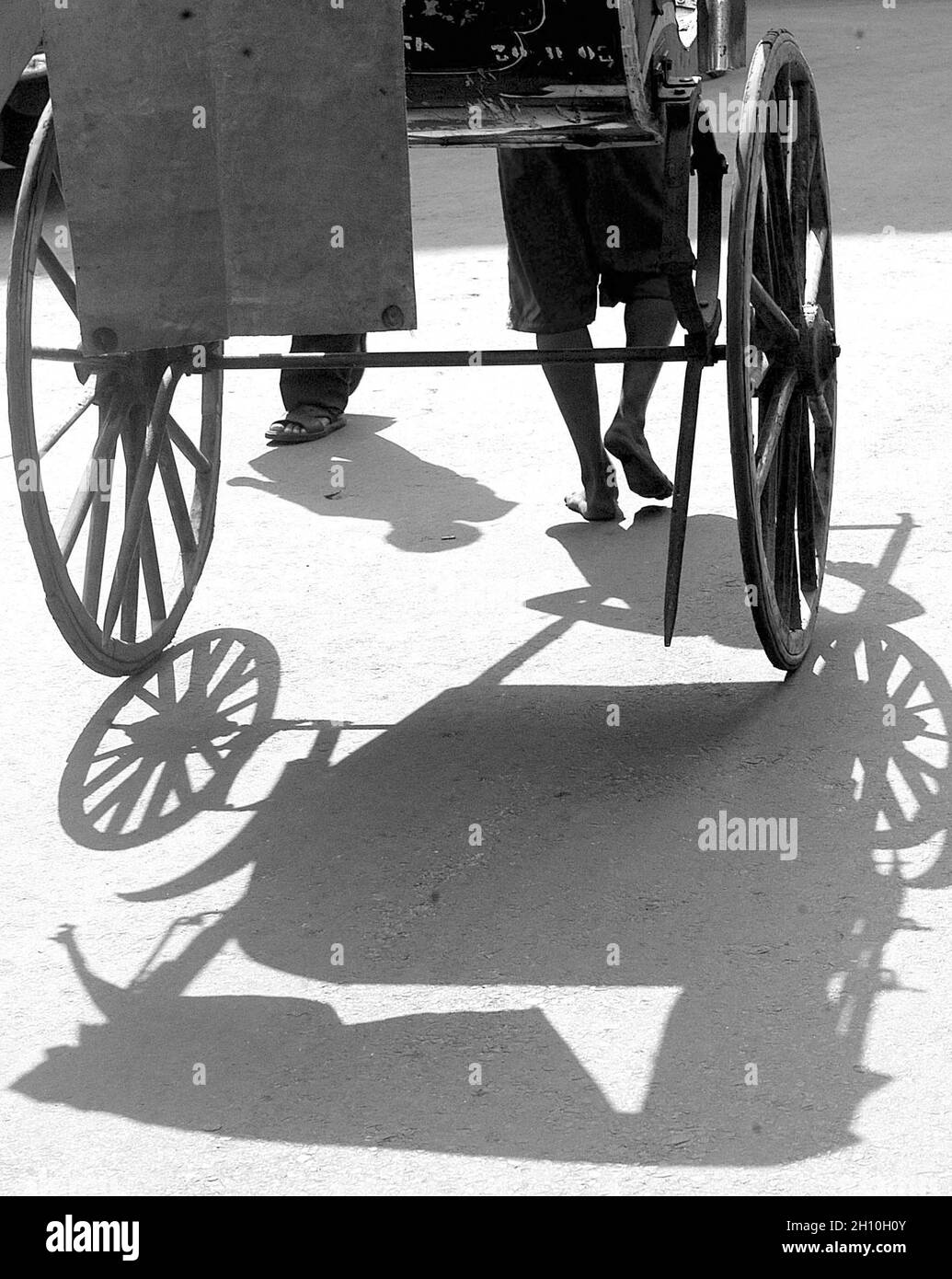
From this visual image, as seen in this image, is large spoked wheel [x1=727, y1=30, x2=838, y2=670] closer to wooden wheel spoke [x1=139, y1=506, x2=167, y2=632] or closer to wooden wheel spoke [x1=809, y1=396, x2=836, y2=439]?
wooden wheel spoke [x1=809, y1=396, x2=836, y2=439]

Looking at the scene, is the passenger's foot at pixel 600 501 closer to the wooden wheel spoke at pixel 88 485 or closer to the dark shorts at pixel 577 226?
the dark shorts at pixel 577 226

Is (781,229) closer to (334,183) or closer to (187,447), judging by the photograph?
(334,183)

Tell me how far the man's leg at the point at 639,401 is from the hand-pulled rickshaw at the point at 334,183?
2.47ft

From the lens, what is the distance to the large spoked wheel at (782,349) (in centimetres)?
302

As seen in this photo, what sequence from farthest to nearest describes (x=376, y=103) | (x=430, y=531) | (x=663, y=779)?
(x=430, y=531)
(x=663, y=779)
(x=376, y=103)

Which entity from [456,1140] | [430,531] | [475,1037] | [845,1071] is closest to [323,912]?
[475,1037]

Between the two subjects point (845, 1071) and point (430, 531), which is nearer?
point (845, 1071)

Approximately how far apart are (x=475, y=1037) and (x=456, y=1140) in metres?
0.23

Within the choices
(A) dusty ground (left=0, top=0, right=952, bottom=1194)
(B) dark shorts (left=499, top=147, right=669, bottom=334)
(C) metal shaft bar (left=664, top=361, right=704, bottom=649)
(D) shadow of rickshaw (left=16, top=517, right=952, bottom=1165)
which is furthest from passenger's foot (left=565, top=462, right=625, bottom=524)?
(C) metal shaft bar (left=664, top=361, right=704, bottom=649)

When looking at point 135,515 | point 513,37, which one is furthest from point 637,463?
point 513,37

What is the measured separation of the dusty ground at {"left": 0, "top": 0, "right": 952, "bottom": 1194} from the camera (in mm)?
2281

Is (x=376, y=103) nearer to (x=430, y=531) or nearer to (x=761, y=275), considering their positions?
(x=761, y=275)

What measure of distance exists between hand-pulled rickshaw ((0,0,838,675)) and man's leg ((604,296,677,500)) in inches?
29.7
